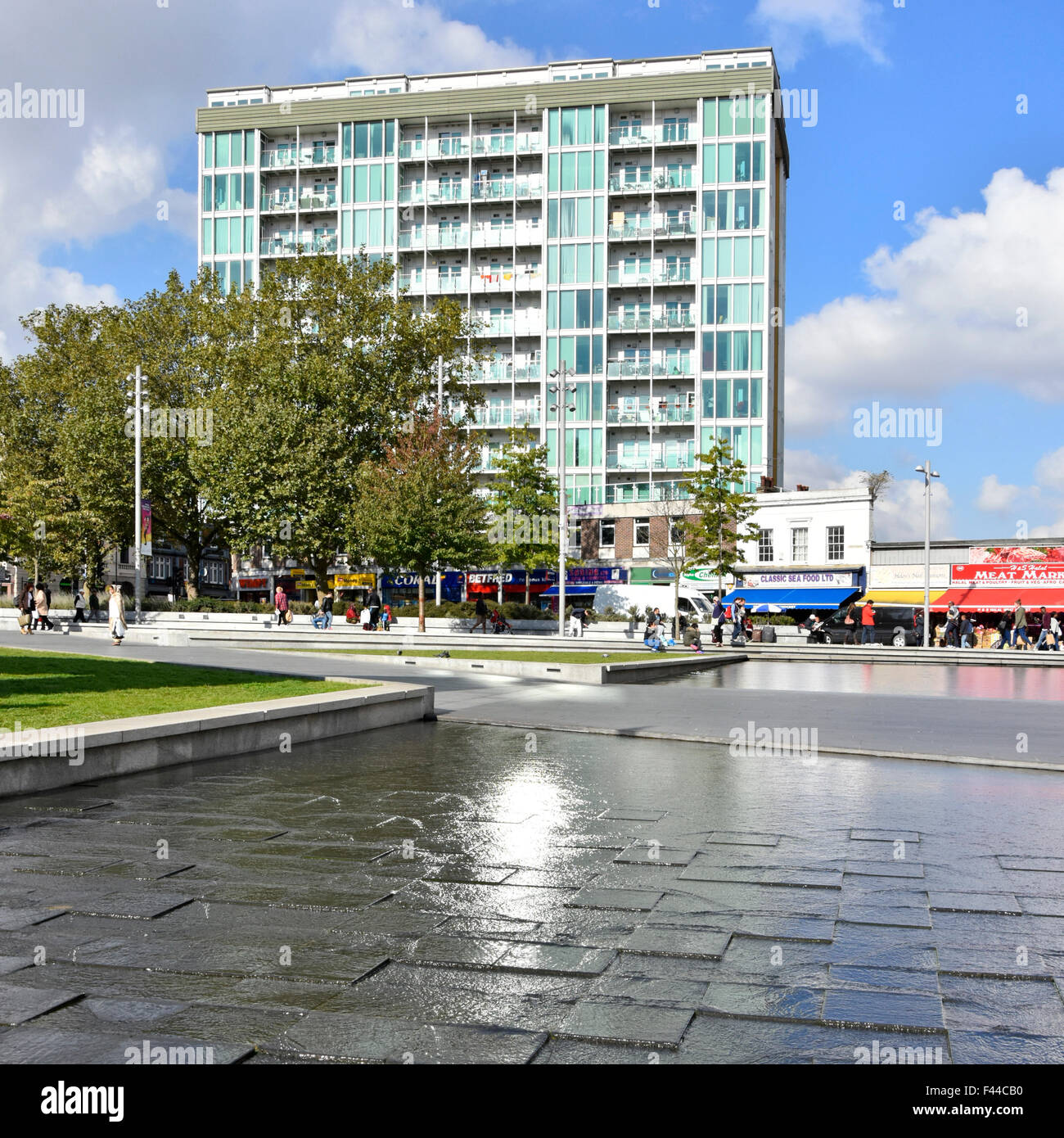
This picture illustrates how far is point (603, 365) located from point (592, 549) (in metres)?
11.6

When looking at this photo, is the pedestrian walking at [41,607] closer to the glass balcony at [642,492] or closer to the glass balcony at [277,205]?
the glass balcony at [642,492]

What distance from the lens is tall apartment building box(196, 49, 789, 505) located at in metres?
64.8

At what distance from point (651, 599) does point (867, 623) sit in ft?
31.5

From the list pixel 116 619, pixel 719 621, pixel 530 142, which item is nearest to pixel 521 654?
pixel 116 619

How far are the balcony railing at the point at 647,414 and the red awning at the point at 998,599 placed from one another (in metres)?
18.6

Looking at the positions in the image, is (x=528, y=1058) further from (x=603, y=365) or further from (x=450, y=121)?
(x=450, y=121)

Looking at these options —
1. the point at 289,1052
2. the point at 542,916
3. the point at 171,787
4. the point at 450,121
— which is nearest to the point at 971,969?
the point at 542,916

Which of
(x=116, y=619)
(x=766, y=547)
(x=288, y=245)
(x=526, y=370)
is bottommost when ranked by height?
(x=116, y=619)

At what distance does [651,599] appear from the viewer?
49094 millimetres

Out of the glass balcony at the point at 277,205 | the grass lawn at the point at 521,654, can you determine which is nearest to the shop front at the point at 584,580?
the grass lawn at the point at 521,654

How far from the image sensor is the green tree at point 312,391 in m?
44.4

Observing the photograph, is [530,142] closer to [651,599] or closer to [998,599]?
[651,599]

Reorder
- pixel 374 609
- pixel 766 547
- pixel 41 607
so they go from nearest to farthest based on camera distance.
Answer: pixel 41 607 → pixel 374 609 → pixel 766 547

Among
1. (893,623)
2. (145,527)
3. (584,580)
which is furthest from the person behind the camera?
(584,580)
